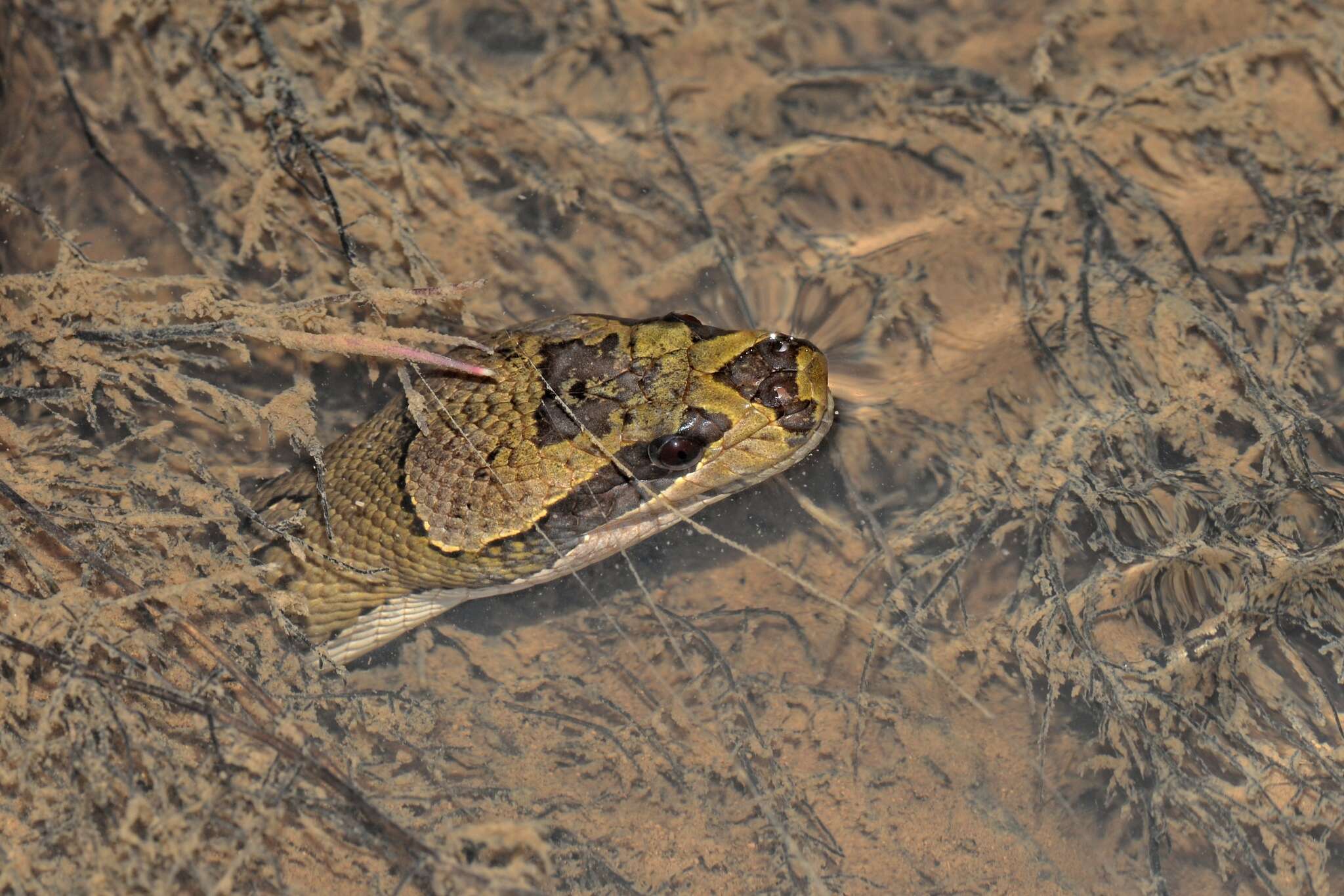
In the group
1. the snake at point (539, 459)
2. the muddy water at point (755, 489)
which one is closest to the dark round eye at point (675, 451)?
the snake at point (539, 459)

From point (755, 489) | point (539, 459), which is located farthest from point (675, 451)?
point (755, 489)

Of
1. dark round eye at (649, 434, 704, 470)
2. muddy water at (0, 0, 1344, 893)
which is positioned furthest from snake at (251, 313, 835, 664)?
muddy water at (0, 0, 1344, 893)

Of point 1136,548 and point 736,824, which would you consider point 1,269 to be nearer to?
point 736,824

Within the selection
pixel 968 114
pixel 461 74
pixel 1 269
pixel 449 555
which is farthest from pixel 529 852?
pixel 968 114

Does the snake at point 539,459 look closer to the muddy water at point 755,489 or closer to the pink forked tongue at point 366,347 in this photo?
the pink forked tongue at point 366,347

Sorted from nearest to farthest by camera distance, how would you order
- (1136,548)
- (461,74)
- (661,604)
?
(1136,548) → (661,604) → (461,74)

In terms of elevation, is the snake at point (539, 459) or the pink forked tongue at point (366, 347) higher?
the pink forked tongue at point (366, 347)

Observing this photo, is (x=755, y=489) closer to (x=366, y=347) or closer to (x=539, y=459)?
(x=539, y=459)
